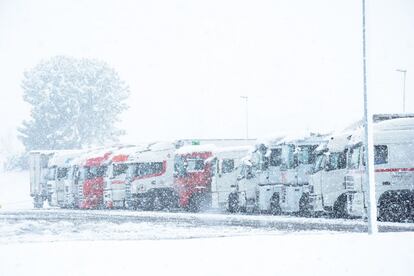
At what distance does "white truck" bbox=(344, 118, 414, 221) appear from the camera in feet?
72.3

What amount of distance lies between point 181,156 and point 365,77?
19.0 m

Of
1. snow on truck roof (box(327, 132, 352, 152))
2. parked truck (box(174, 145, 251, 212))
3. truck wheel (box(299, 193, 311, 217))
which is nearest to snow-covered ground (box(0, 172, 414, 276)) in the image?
snow on truck roof (box(327, 132, 352, 152))

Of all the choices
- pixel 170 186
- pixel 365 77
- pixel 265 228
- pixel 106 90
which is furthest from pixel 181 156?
pixel 106 90

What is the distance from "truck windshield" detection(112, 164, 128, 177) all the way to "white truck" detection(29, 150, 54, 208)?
371 inches

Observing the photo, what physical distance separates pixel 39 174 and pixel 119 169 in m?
10.7

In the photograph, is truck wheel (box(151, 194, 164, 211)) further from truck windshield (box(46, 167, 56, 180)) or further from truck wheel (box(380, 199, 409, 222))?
truck wheel (box(380, 199, 409, 222))

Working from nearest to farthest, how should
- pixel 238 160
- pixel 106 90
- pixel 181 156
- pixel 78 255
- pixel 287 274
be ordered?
pixel 287 274, pixel 78 255, pixel 238 160, pixel 181 156, pixel 106 90

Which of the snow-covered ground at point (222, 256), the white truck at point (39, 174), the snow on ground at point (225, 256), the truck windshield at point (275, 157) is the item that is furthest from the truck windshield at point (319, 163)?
the white truck at point (39, 174)

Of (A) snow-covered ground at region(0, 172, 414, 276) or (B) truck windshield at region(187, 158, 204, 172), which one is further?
(B) truck windshield at region(187, 158, 204, 172)

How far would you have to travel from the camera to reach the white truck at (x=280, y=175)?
27625 mm

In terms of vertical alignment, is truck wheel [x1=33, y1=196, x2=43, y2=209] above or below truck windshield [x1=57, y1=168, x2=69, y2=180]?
below

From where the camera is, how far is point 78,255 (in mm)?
14203

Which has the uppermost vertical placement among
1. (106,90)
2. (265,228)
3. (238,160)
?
(106,90)

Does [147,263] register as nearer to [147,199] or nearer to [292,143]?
[292,143]
